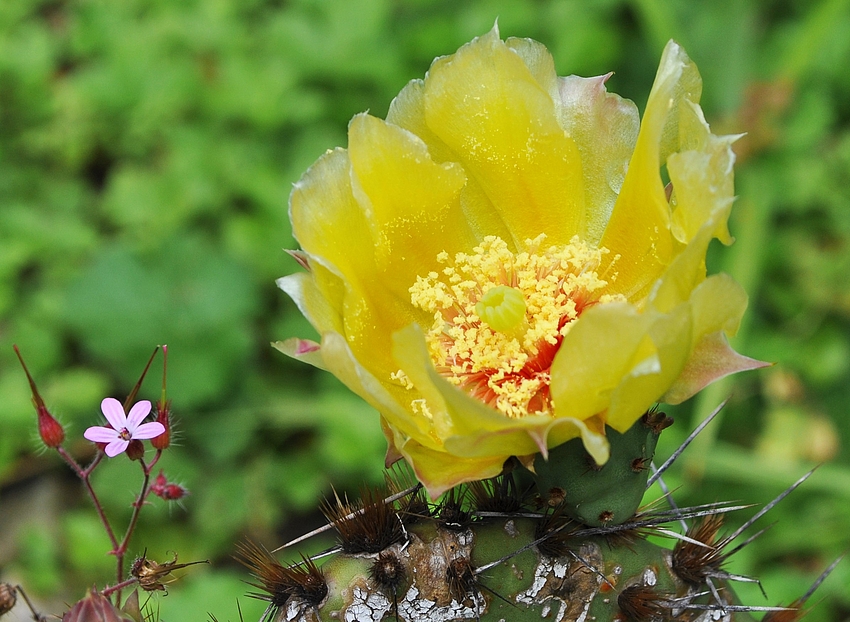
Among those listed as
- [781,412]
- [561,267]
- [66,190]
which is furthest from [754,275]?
[66,190]

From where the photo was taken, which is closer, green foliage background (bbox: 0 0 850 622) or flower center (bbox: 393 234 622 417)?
flower center (bbox: 393 234 622 417)

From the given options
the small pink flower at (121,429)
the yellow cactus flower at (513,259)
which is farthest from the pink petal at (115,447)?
the yellow cactus flower at (513,259)

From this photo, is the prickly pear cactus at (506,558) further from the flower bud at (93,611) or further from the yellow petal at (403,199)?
the yellow petal at (403,199)

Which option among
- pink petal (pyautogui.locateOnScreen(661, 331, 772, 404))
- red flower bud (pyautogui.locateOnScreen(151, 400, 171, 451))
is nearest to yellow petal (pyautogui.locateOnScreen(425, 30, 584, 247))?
pink petal (pyautogui.locateOnScreen(661, 331, 772, 404))

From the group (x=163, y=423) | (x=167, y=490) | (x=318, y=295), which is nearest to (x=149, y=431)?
(x=163, y=423)

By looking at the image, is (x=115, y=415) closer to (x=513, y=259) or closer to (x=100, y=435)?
(x=100, y=435)

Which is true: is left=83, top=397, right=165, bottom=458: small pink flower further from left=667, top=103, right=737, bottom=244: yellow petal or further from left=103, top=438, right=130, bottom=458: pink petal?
left=667, top=103, right=737, bottom=244: yellow petal
